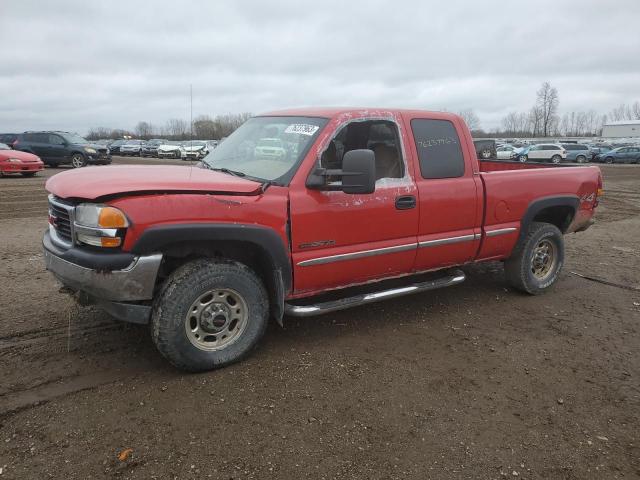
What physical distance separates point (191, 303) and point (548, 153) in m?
40.0

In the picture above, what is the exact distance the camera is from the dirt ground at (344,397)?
269 centimetres

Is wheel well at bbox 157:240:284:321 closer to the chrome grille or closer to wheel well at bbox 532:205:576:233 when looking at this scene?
the chrome grille

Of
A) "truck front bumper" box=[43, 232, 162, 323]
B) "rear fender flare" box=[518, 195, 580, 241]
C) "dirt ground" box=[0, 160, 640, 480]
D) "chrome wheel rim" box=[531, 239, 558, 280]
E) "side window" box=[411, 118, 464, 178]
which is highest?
"side window" box=[411, 118, 464, 178]

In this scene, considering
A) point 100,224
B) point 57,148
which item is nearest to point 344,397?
point 100,224

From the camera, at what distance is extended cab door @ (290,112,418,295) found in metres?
3.76

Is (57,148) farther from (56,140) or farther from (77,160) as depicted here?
(77,160)

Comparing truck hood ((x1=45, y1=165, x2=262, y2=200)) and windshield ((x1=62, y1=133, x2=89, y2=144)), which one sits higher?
windshield ((x1=62, y1=133, x2=89, y2=144))

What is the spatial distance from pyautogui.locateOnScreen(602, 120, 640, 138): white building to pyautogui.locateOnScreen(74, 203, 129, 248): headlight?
97266mm

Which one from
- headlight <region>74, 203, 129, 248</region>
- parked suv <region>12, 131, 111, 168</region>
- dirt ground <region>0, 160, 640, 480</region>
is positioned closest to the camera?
dirt ground <region>0, 160, 640, 480</region>

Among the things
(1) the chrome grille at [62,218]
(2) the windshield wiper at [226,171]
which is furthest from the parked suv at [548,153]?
(1) the chrome grille at [62,218]

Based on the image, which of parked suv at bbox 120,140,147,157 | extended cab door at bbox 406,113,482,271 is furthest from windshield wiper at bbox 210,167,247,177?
parked suv at bbox 120,140,147,157

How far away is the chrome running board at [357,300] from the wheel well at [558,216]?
1.39 meters

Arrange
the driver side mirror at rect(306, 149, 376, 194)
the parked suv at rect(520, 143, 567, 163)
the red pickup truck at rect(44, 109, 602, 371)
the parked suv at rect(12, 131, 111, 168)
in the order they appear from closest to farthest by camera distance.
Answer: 1. the red pickup truck at rect(44, 109, 602, 371)
2. the driver side mirror at rect(306, 149, 376, 194)
3. the parked suv at rect(12, 131, 111, 168)
4. the parked suv at rect(520, 143, 567, 163)

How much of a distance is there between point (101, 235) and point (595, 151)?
47958 millimetres
